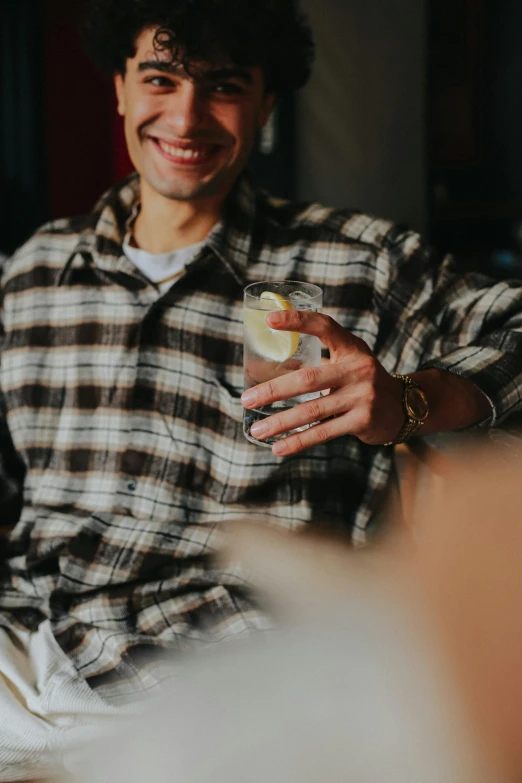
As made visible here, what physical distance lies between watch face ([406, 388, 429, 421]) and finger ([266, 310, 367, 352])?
162 millimetres

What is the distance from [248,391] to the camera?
43.2 inches

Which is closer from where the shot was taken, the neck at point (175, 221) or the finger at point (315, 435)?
the finger at point (315, 435)

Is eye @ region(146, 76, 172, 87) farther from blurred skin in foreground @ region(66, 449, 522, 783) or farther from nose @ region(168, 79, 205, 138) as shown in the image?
blurred skin in foreground @ region(66, 449, 522, 783)

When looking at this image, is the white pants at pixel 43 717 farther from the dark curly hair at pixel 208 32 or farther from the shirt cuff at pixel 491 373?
the dark curly hair at pixel 208 32

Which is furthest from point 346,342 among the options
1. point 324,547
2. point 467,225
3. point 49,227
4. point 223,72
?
point 467,225

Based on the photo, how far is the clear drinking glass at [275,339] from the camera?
1118mm

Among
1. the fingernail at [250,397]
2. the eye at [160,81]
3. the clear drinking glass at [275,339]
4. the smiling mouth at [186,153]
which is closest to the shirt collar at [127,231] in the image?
the smiling mouth at [186,153]

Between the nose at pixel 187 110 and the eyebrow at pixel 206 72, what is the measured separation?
0.03 metres

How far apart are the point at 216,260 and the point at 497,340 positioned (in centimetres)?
54

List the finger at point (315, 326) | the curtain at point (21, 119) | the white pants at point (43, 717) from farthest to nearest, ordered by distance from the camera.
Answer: the curtain at point (21, 119) → the white pants at point (43, 717) → the finger at point (315, 326)

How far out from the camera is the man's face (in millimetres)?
1556

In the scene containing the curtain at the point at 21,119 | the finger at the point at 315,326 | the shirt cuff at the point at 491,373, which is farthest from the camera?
the curtain at the point at 21,119

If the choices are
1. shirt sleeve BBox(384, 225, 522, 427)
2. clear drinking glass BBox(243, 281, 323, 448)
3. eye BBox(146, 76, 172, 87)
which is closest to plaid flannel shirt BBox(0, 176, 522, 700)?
shirt sleeve BBox(384, 225, 522, 427)

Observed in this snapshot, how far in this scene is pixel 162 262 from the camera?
1643 mm
